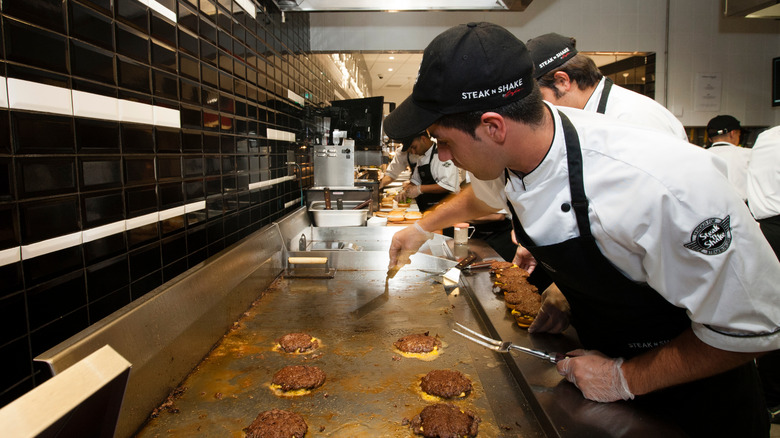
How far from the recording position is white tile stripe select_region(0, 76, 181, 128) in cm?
94

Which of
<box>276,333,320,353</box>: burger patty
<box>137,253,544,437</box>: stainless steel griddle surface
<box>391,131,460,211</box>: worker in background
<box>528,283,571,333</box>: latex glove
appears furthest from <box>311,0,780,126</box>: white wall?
<box>528,283,571,333</box>: latex glove

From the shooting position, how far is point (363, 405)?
4.25ft

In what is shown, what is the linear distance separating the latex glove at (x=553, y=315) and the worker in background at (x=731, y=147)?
3742 mm

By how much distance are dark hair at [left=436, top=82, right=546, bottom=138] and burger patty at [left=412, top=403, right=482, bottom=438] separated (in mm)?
747

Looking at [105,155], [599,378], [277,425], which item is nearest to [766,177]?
[599,378]

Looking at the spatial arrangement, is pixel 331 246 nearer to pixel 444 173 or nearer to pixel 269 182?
pixel 269 182

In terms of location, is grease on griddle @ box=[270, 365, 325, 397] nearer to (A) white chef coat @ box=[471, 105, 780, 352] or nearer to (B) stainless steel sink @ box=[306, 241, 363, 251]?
(A) white chef coat @ box=[471, 105, 780, 352]

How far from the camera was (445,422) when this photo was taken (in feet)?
3.86

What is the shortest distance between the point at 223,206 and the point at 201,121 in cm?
44

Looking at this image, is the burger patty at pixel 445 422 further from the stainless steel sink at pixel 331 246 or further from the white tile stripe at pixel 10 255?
the stainless steel sink at pixel 331 246

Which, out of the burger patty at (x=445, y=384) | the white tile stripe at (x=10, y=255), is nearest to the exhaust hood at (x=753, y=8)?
the burger patty at (x=445, y=384)

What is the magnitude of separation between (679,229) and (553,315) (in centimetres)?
73

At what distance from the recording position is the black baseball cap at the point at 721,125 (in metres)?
4.60

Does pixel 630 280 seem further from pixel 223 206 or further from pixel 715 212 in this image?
pixel 223 206
